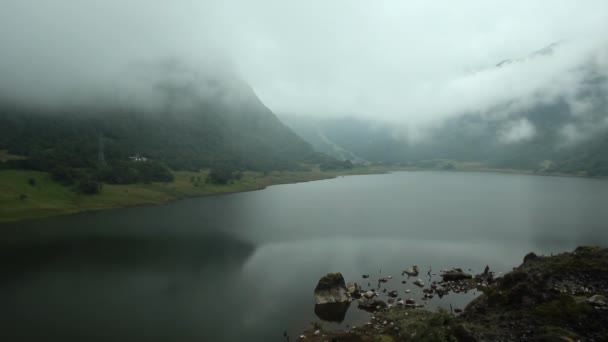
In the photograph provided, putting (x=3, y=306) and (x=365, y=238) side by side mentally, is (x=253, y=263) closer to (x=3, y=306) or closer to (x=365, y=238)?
(x=365, y=238)

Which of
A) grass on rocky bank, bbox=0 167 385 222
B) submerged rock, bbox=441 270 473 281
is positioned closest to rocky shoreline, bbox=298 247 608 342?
submerged rock, bbox=441 270 473 281

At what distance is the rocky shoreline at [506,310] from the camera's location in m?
24.5

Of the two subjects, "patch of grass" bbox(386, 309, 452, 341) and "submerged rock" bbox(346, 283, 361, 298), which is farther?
"submerged rock" bbox(346, 283, 361, 298)

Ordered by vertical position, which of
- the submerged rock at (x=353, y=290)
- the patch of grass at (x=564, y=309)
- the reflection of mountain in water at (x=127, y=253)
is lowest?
the reflection of mountain in water at (x=127, y=253)

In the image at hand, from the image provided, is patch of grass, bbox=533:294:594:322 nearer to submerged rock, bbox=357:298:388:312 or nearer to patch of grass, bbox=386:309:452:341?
patch of grass, bbox=386:309:452:341

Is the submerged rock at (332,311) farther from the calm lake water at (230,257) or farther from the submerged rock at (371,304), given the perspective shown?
the submerged rock at (371,304)

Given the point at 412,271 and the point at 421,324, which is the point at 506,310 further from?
the point at 412,271

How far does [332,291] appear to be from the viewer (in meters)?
41.9

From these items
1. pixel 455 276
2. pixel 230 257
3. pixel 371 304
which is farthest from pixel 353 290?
pixel 230 257

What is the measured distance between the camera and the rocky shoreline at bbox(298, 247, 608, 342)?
2453cm

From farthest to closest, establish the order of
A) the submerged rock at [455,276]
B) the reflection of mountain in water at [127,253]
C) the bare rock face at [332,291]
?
the reflection of mountain in water at [127,253]
the submerged rock at [455,276]
the bare rock face at [332,291]

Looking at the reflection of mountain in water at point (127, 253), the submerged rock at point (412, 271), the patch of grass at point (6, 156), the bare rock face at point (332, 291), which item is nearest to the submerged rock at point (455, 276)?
the submerged rock at point (412, 271)

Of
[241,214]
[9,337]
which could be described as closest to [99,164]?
[241,214]

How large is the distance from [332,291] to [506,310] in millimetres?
19007
